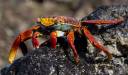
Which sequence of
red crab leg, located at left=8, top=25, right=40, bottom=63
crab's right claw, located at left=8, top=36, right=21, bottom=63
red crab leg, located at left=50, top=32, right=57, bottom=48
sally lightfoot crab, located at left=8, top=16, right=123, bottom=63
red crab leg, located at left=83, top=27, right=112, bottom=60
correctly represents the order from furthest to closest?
crab's right claw, located at left=8, top=36, right=21, bottom=63
red crab leg, located at left=8, top=25, right=40, bottom=63
red crab leg, located at left=50, top=32, right=57, bottom=48
sally lightfoot crab, located at left=8, top=16, right=123, bottom=63
red crab leg, located at left=83, top=27, right=112, bottom=60

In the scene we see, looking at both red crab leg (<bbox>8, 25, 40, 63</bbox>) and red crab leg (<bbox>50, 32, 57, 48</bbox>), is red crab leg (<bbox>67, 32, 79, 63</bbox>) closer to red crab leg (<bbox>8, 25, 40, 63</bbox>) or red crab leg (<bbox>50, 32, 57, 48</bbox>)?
red crab leg (<bbox>50, 32, 57, 48</bbox>)

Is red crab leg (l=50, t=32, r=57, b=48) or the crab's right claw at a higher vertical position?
red crab leg (l=50, t=32, r=57, b=48)

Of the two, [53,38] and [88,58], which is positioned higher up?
[53,38]

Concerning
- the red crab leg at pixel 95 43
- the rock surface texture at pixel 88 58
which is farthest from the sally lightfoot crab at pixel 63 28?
the rock surface texture at pixel 88 58

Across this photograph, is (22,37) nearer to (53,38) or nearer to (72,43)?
(53,38)

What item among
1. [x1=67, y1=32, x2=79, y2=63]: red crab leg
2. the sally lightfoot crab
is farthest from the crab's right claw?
[x1=67, y1=32, x2=79, y2=63]: red crab leg

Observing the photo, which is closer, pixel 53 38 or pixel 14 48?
pixel 53 38

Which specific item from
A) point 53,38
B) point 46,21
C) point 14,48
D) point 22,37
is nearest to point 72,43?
point 53,38

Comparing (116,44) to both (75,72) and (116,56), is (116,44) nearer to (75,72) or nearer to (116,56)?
(116,56)

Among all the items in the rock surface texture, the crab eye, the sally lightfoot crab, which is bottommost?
the rock surface texture
